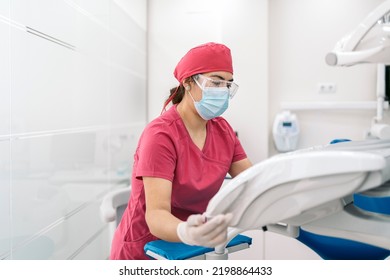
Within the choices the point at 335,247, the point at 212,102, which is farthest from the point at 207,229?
the point at 335,247

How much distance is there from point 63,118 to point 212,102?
2.74ft

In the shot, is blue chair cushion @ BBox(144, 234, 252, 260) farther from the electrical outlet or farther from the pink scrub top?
the electrical outlet

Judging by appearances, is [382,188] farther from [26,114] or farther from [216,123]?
[26,114]

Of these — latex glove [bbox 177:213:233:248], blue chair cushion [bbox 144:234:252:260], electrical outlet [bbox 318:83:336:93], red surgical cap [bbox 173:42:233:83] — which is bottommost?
blue chair cushion [bbox 144:234:252:260]

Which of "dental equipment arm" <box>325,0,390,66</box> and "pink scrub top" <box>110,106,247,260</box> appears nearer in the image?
"pink scrub top" <box>110,106,247,260</box>

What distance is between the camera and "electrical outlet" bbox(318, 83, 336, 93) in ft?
10.9

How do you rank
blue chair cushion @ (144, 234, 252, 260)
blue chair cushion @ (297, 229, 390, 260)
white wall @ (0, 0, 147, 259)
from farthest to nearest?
1. blue chair cushion @ (297, 229, 390, 260)
2. white wall @ (0, 0, 147, 259)
3. blue chair cushion @ (144, 234, 252, 260)

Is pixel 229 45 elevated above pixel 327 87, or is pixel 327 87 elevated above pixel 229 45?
pixel 229 45

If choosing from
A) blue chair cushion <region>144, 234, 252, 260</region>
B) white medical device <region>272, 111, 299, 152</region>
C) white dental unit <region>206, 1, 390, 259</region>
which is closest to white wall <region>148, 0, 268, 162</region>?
white medical device <region>272, 111, 299, 152</region>

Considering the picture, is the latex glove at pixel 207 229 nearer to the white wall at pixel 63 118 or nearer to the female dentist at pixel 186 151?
the female dentist at pixel 186 151

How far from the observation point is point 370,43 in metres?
1.42

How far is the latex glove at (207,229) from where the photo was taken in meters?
0.87

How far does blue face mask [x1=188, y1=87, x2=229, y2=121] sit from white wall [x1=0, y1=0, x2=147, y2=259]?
68 centimetres

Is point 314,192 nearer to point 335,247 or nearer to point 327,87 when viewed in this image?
point 335,247
